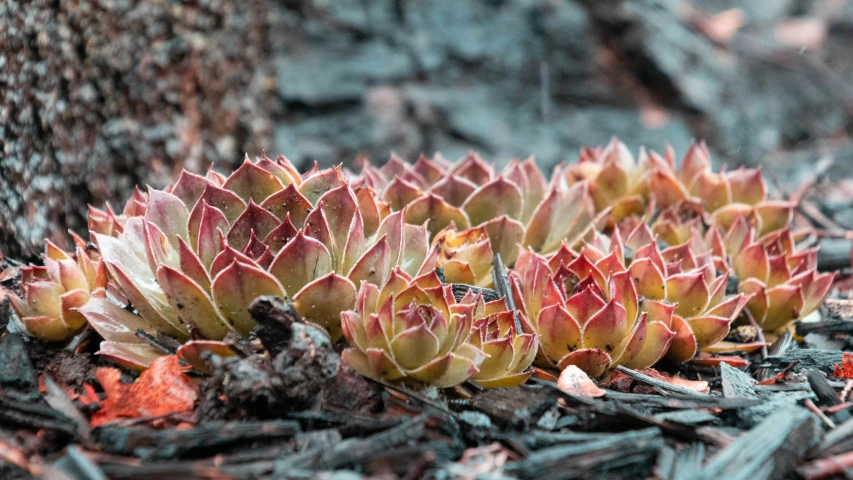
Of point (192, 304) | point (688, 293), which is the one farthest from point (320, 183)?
point (688, 293)

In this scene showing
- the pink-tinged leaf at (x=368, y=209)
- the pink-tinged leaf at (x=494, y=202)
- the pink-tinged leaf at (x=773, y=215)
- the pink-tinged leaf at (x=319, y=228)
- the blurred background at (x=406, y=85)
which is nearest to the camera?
the pink-tinged leaf at (x=319, y=228)

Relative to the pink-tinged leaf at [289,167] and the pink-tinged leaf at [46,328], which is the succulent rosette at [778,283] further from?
the pink-tinged leaf at [46,328]

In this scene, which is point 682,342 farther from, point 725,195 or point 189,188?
point 189,188

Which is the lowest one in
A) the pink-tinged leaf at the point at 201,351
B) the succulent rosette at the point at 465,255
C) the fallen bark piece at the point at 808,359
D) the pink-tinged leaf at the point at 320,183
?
the fallen bark piece at the point at 808,359

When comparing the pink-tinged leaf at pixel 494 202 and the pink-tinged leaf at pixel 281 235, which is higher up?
the pink-tinged leaf at pixel 281 235

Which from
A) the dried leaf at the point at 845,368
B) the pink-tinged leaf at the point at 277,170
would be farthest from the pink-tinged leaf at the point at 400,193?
the dried leaf at the point at 845,368
